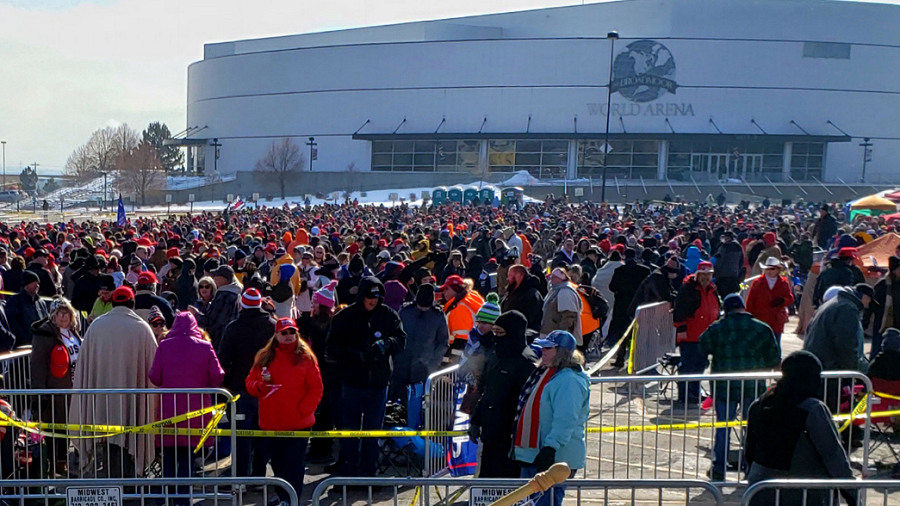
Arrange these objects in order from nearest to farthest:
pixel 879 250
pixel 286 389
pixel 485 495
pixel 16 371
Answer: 1. pixel 485 495
2. pixel 286 389
3. pixel 16 371
4. pixel 879 250

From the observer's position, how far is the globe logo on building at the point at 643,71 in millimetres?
81938

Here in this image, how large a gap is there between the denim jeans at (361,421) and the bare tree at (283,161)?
78102 mm

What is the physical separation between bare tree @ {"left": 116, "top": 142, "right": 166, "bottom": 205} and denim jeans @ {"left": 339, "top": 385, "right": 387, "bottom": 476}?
243 ft

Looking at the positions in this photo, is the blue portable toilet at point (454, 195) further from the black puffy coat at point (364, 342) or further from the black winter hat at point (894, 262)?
the black puffy coat at point (364, 342)

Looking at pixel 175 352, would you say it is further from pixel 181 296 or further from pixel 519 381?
pixel 181 296

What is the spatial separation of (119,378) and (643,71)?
78.4 meters

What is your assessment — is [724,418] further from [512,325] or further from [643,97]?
[643,97]

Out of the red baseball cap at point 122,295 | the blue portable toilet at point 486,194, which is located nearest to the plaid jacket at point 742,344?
the red baseball cap at point 122,295

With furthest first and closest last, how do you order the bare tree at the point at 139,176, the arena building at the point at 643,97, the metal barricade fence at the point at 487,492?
1. the arena building at the point at 643,97
2. the bare tree at the point at 139,176
3. the metal barricade fence at the point at 487,492

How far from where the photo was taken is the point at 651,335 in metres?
13.2

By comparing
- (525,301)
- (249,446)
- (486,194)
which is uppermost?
(486,194)

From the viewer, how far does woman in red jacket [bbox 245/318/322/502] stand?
7152 millimetres

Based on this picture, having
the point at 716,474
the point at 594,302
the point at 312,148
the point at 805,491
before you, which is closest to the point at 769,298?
the point at 594,302

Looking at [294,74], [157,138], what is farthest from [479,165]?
[157,138]
